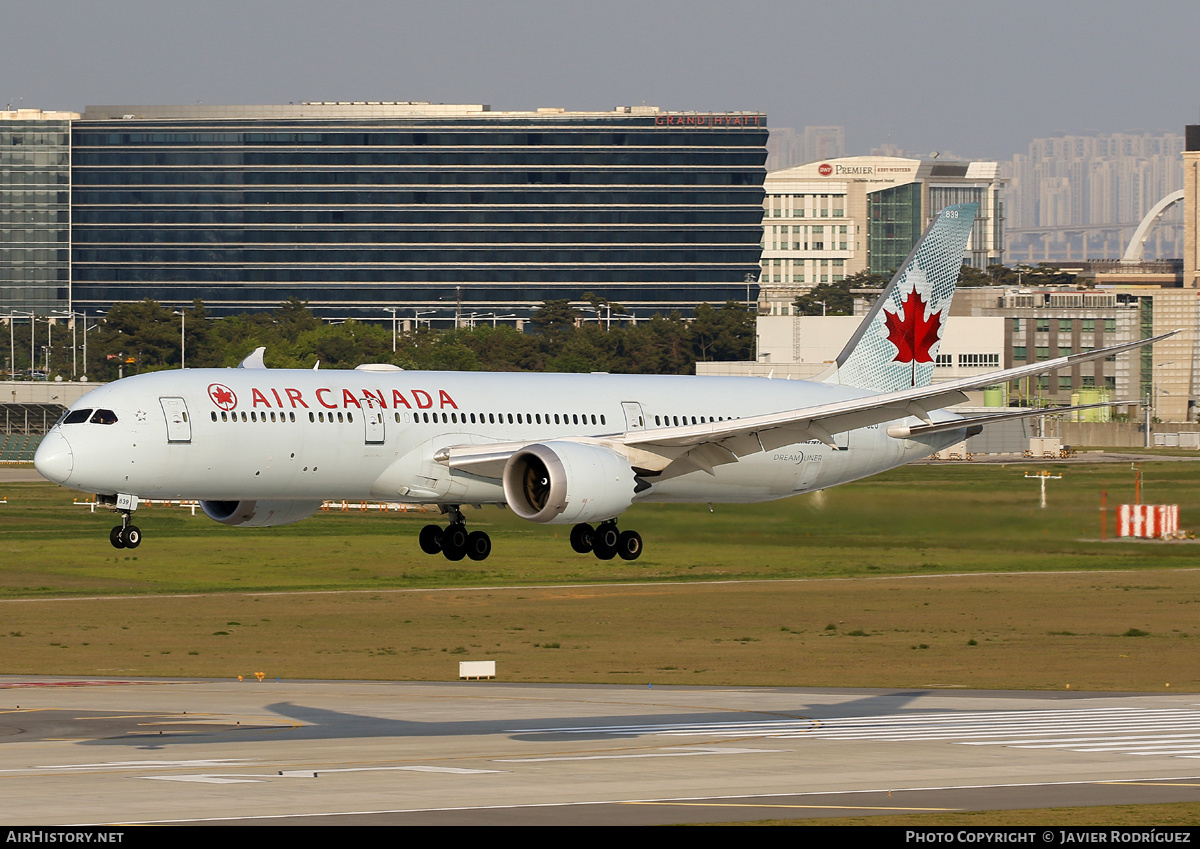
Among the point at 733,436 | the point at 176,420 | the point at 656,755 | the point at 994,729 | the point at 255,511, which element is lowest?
the point at 994,729

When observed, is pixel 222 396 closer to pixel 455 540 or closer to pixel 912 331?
pixel 455 540

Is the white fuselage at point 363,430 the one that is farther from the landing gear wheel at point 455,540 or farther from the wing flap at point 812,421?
the wing flap at point 812,421

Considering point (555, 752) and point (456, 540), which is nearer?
point (456, 540)

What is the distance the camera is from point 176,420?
186 feet

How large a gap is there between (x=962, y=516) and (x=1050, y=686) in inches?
1782

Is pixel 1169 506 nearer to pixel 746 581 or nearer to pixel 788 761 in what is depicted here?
pixel 746 581

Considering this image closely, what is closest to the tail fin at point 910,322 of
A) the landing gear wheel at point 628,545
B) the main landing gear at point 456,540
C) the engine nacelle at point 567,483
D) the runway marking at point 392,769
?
the landing gear wheel at point 628,545

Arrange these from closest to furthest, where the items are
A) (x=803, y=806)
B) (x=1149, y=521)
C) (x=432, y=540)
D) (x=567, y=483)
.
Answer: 1. (x=567, y=483)
2. (x=432, y=540)
3. (x=803, y=806)
4. (x=1149, y=521)

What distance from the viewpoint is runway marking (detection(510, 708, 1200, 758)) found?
3479 inches

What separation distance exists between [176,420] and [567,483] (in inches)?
488

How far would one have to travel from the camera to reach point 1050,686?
12500 cm

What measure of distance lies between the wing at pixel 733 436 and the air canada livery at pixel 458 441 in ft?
0.25

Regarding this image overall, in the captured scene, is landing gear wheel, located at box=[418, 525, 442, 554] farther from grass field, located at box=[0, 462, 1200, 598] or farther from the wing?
grass field, located at box=[0, 462, 1200, 598]

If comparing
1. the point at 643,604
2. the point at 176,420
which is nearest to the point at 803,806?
the point at 176,420
